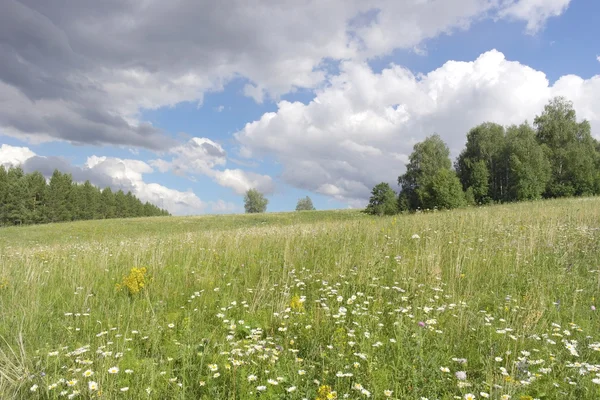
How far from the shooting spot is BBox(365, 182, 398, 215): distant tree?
137ft

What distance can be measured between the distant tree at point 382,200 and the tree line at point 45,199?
60.6 meters

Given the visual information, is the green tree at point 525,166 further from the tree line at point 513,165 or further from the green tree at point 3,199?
the green tree at point 3,199

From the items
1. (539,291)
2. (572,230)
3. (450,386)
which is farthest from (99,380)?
(572,230)

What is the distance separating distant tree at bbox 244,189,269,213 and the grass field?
128281 mm

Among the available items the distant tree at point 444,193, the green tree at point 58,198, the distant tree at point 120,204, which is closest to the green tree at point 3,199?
the green tree at point 58,198

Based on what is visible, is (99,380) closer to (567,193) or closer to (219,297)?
(219,297)

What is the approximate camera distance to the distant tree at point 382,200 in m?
41.8

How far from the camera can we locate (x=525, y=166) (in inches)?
1667

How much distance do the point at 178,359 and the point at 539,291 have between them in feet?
16.0

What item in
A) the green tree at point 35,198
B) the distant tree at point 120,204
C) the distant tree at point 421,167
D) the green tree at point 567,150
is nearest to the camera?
the green tree at point 567,150

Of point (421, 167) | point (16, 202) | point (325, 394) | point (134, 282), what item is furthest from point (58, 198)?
point (325, 394)

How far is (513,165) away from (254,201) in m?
102

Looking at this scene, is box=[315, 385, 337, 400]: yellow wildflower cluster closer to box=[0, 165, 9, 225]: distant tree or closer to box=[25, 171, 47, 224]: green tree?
box=[25, 171, 47, 224]: green tree

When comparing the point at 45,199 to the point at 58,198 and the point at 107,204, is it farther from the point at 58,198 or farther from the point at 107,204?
the point at 107,204
